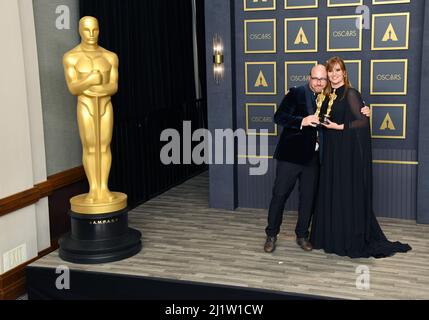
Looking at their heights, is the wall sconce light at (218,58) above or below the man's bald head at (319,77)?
above

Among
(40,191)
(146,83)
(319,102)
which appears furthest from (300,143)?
(146,83)

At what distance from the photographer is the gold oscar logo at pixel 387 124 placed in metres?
5.17

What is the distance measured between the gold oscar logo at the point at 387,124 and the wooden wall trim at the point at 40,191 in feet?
9.11

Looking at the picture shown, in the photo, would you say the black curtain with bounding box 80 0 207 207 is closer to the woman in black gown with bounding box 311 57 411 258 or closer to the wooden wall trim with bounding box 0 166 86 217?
the wooden wall trim with bounding box 0 166 86 217

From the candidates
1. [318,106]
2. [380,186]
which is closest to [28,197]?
[318,106]

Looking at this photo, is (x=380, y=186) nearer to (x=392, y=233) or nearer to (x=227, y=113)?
(x=392, y=233)

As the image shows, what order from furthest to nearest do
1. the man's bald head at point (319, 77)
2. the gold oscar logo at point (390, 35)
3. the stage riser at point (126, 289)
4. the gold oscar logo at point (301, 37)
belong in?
the gold oscar logo at point (301, 37)
the gold oscar logo at point (390, 35)
the man's bald head at point (319, 77)
the stage riser at point (126, 289)

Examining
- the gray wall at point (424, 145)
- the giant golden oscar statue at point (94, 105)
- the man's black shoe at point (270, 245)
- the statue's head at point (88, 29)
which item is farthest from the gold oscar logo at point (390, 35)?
the statue's head at point (88, 29)

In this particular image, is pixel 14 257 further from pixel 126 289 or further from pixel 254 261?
pixel 254 261

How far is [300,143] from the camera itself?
4250 millimetres

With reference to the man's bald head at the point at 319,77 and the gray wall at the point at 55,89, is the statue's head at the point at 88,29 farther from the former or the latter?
the man's bald head at the point at 319,77

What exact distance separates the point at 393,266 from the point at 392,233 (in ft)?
2.61

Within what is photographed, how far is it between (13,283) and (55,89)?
1626 millimetres

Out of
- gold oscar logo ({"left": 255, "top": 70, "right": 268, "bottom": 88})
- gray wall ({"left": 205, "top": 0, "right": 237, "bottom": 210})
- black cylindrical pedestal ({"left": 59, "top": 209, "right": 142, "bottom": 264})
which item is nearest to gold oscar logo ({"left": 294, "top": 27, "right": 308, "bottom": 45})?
gold oscar logo ({"left": 255, "top": 70, "right": 268, "bottom": 88})
